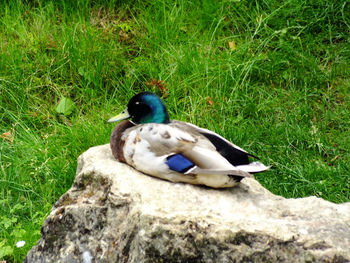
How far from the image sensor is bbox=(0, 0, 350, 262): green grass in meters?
4.10

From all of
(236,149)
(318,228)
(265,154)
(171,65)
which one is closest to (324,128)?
(265,154)

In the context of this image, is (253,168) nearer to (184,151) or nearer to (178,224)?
(184,151)

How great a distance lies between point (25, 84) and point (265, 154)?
92.3 inches

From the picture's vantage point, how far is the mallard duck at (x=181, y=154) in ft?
9.41

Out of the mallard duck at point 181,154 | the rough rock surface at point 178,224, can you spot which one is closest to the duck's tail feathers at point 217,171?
the mallard duck at point 181,154

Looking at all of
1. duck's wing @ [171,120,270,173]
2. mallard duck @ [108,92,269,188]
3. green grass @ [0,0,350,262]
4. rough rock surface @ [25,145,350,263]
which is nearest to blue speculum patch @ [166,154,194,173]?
mallard duck @ [108,92,269,188]

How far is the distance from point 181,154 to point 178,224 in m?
0.51

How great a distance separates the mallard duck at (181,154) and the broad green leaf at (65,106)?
1.69 metres

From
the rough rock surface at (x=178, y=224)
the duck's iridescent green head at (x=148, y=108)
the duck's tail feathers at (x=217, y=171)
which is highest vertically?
the duck's iridescent green head at (x=148, y=108)

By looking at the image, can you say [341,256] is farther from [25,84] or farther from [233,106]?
[25,84]

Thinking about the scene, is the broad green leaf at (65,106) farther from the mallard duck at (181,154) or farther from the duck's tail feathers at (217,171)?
the duck's tail feathers at (217,171)

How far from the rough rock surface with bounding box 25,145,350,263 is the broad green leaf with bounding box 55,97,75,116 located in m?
1.58

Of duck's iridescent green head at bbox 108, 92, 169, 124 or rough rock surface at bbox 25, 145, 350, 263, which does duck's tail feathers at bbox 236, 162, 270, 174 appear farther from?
duck's iridescent green head at bbox 108, 92, 169, 124

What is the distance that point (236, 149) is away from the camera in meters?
3.06
